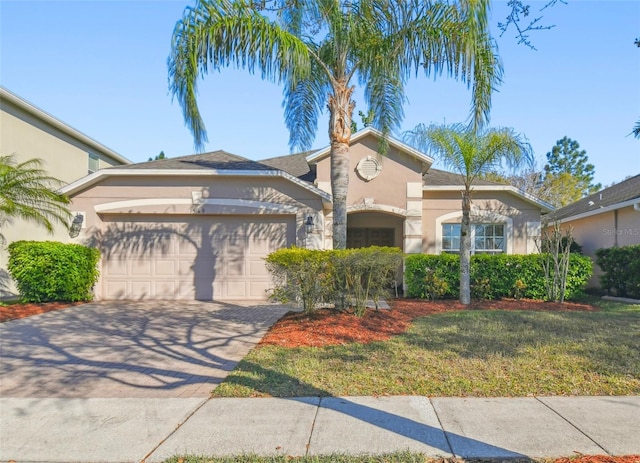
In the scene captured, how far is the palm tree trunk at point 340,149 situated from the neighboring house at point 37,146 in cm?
1011

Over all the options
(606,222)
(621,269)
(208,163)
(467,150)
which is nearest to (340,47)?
(467,150)

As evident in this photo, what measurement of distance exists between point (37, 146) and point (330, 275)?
11998mm

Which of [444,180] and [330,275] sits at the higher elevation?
[444,180]

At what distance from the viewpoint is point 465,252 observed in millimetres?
11648

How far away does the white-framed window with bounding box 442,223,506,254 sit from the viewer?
14.5 meters

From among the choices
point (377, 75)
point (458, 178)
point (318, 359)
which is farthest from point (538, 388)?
point (458, 178)

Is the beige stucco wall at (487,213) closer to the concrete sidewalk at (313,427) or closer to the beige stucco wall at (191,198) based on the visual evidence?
the beige stucco wall at (191,198)

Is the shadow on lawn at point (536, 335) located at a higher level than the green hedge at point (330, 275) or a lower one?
lower

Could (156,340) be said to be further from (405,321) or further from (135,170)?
(135,170)

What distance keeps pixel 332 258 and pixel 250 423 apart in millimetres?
4610

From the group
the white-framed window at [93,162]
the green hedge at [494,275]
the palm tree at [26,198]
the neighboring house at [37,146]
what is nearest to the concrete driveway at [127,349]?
the palm tree at [26,198]

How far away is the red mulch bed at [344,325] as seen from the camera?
7246mm

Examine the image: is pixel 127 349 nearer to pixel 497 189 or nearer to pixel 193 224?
pixel 193 224

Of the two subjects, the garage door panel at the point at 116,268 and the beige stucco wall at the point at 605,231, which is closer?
the garage door panel at the point at 116,268
